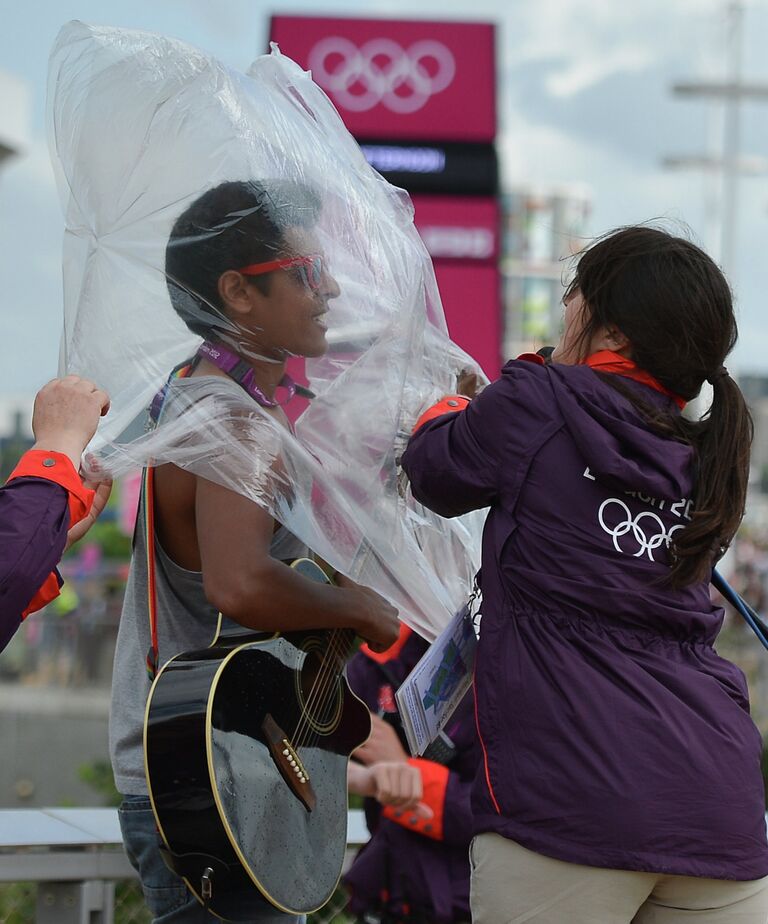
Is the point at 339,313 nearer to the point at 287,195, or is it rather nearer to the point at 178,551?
the point at 287,195

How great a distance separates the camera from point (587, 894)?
1.62m

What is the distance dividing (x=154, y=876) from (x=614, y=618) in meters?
0.84

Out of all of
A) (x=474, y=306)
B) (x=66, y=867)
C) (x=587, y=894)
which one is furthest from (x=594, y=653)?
(x=474, y=306)

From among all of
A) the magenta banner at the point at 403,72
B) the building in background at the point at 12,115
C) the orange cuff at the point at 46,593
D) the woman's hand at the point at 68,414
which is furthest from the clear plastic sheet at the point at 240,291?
the building in background at the point at 12,115

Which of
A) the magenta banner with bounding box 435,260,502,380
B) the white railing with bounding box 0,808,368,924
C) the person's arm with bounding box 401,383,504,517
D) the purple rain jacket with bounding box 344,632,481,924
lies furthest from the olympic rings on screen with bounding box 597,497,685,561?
the magenta banner with bounding box 435,260,502,380

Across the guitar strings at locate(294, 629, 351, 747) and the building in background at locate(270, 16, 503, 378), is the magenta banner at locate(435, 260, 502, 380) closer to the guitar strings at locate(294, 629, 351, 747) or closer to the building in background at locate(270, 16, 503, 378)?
the building in background at locate(270, 16, 503, 378)

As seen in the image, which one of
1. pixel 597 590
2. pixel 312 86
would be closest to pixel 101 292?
pixel 312 86

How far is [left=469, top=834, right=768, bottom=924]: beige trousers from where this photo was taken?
1.62 meters

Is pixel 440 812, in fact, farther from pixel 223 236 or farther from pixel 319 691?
pixel 223 236

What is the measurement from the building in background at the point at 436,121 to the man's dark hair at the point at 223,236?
253 inches

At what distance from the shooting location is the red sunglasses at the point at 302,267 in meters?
1.93

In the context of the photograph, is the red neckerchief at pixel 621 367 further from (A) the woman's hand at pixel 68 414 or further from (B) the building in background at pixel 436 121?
(B) the building in background at pixel 436 121

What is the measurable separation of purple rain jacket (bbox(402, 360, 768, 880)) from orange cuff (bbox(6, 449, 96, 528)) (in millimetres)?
500

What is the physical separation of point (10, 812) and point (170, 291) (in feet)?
3.97
